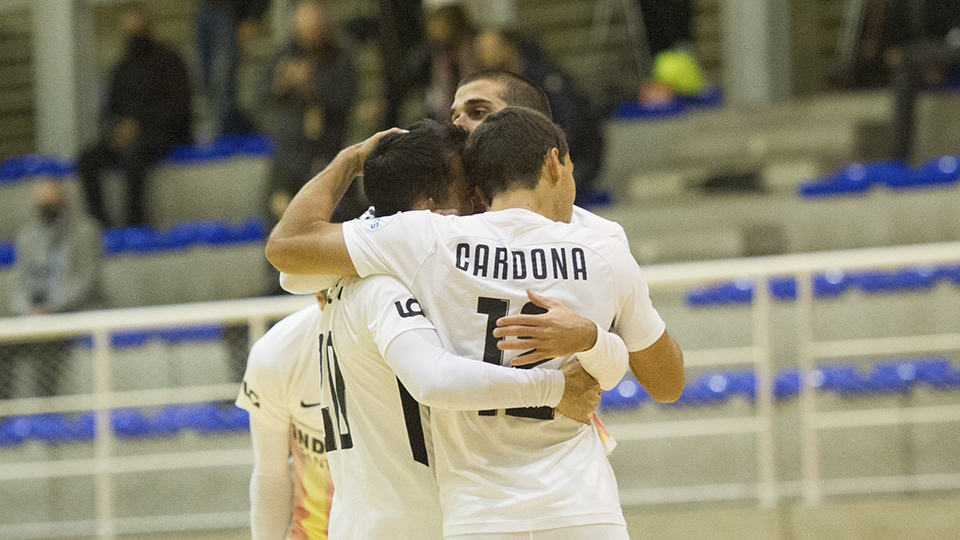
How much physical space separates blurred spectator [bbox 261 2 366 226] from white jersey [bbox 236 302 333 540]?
4.84 metres

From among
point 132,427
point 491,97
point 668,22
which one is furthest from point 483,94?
point 668,22

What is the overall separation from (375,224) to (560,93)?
5.33m

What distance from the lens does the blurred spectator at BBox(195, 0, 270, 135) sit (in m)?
9.16

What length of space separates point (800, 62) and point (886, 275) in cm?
502

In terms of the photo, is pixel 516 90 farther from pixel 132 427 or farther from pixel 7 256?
pixel 7 256

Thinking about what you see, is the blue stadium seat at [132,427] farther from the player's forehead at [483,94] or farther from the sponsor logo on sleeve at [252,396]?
the player's forehead at [483,94]

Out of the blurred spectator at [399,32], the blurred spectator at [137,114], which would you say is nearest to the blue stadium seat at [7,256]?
the blurred spectator at [137,114]

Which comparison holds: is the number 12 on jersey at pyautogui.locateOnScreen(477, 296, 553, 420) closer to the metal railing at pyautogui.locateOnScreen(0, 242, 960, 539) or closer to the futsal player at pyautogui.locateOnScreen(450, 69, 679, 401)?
the futsal player at pyautogui.locateOnScreen(450, 69, 679, 401)

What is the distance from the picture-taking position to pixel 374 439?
2107 millimetres

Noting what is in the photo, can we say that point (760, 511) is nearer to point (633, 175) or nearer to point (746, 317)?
point (746, 317)

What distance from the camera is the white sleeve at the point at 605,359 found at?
2.00 m

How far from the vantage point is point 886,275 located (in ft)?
21.1

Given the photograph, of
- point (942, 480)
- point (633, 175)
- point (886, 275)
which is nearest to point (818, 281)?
point (886, 275)

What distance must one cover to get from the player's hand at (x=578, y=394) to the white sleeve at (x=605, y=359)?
0.05ft
